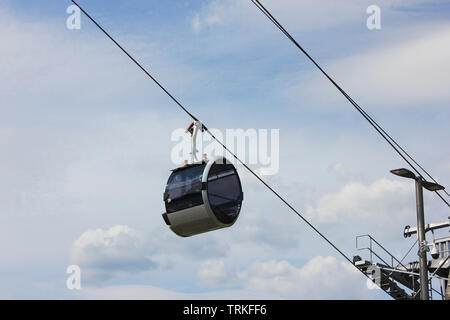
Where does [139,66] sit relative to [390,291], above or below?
above

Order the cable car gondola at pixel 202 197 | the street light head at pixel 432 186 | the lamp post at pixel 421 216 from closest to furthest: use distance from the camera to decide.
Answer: the cable car gondola at pixel 202 197, the lamp post at pixel 421 216, the street light head at pixel 432 186

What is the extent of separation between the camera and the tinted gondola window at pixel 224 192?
18516mm

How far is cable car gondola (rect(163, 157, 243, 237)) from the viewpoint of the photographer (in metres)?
18.4

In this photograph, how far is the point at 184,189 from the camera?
1872 cm

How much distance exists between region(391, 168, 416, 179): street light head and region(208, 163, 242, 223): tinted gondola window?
6.50 metres

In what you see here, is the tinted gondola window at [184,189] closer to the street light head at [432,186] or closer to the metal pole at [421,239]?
the metal pole at [421,239]

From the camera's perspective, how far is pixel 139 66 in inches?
695

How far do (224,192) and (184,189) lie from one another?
956 mm

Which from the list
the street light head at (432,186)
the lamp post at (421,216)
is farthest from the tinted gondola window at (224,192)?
the street light head at (432,186)

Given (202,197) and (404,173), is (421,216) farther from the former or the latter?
(202,197)

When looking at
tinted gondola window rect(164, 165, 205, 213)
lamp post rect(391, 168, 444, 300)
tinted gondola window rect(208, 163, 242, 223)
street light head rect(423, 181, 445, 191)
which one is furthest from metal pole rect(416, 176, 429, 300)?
tinted gondola window rect(164, 165, 205, 213)
